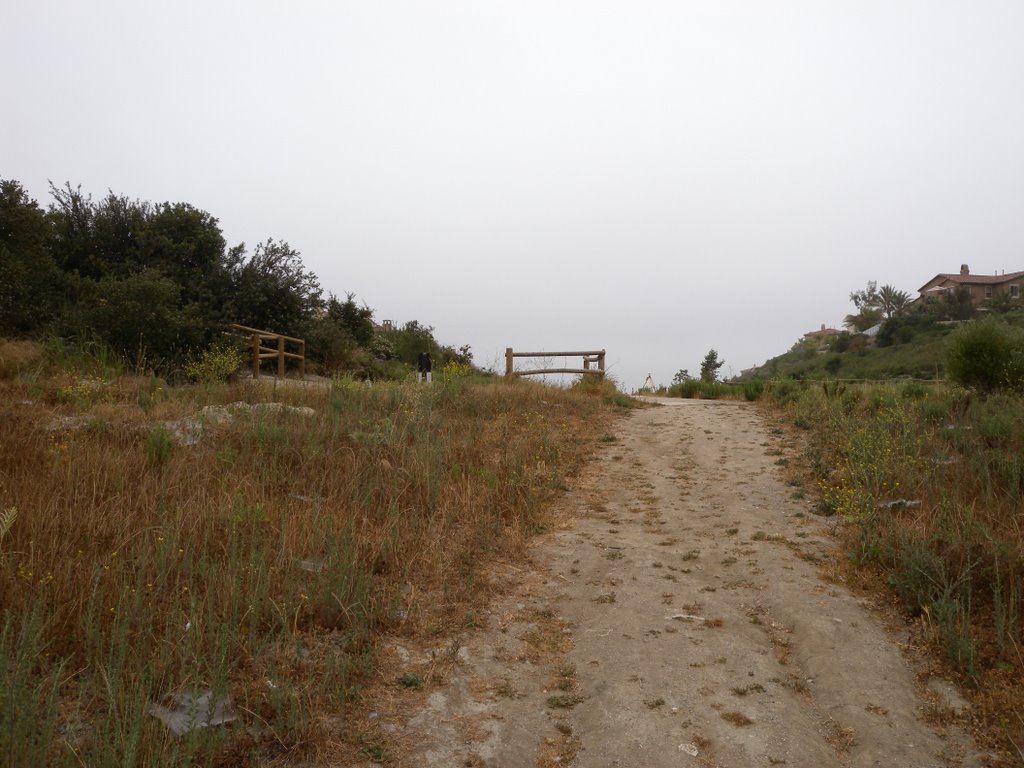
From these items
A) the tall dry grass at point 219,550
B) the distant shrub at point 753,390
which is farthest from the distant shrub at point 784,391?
the tall dry grass at point 219,550

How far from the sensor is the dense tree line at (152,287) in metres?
11.9

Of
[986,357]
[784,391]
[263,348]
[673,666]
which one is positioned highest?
[263,348]

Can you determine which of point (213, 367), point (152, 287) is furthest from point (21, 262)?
point (213, 367)

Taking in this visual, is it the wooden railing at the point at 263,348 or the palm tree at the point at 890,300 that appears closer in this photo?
the wooden railing at the point at 263,348

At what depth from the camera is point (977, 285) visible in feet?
221

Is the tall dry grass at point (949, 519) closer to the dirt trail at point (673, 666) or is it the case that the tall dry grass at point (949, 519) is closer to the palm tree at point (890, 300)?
the dirt trail at point (673, 666)

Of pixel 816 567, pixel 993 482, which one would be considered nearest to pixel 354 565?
pixel 816 567

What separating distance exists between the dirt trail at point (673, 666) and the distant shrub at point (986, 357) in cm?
586

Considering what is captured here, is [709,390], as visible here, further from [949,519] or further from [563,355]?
[949,519]

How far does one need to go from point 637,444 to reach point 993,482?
16.4ft

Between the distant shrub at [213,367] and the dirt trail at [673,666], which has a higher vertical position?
the distant shrub at [213,367]

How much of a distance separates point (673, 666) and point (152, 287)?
11.4 m

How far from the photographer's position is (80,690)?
10.3 feet

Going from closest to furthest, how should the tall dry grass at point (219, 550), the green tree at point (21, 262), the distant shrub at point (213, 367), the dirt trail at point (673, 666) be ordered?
the tall dry grass at point (219, 550)
the dirt trail at point (673, 666)
the distant shrub at point (213, 367)
the green tree at point (21, 262)
